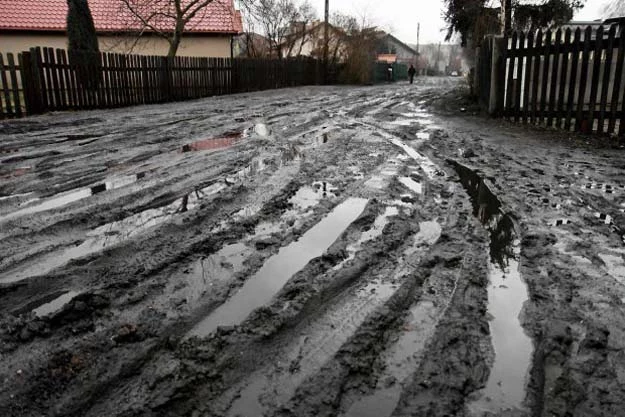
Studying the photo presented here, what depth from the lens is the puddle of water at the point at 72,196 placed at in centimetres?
396

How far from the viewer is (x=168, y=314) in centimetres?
239

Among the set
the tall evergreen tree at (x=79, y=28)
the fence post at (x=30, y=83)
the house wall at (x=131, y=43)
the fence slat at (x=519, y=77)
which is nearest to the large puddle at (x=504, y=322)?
the fence slat at (x=519, y=77)

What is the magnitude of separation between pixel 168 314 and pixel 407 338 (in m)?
1.16

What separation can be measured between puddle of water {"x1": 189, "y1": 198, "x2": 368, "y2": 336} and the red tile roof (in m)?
22.4

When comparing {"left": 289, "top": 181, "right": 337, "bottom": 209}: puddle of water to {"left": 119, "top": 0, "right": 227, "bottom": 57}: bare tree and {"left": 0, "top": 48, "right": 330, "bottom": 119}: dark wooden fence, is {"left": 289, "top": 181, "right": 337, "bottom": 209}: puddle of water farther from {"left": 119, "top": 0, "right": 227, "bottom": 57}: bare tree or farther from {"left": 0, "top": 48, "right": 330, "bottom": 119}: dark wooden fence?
{"left": 119, "top": 0, "right": 227, "bottom": 57}: bare tree

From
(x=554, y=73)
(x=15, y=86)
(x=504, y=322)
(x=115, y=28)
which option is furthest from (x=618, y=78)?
(x=115, y=28)

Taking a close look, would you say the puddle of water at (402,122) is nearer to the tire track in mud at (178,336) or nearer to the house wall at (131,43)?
the tire track in mud at (178,336)

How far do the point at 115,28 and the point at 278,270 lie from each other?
2730 centimetres

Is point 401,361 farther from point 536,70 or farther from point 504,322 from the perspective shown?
point 536,70

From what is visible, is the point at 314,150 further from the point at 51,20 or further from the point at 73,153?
the point at 51,20

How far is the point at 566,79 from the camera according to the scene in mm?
8523

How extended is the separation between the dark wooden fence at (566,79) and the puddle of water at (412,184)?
4460mm

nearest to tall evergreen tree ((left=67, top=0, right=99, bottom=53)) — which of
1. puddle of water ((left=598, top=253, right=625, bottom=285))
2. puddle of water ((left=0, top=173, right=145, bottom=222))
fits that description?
puddle of water ((left=0, top=173, right=145, bottom=222))

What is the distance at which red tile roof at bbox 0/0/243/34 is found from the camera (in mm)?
24484
